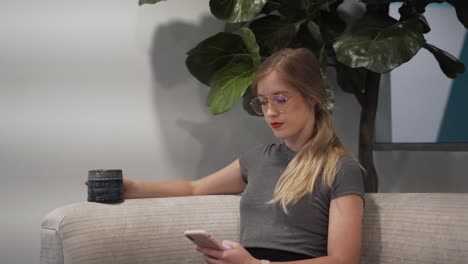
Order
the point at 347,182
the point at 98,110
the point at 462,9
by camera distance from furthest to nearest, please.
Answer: the point at 98,110, the point at 462,9, the point at 347,182

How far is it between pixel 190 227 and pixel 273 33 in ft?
2.97

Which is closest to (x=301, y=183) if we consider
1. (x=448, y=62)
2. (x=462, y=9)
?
(x=448, y=62)

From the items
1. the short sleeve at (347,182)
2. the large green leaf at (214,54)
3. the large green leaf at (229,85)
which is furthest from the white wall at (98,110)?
the short sleeve at (347,182)

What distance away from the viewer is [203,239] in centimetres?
166

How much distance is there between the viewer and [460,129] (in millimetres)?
2770

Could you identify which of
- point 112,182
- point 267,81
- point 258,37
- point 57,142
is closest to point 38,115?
point 57,142

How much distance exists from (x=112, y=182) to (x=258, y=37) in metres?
0.90

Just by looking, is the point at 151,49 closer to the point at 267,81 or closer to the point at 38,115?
the point at 38,115

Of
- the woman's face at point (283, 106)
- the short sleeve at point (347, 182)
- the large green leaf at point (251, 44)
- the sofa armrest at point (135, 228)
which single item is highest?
the large green leaf at point (251, 44)

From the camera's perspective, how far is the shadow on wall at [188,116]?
2.78 meters

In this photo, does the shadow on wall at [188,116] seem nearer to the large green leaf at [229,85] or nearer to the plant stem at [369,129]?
the large green leaf at [229,85]

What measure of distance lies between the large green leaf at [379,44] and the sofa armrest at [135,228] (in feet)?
2.04

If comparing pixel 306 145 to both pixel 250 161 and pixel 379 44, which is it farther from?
pixel 379 44

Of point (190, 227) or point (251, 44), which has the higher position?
point (251, 44)
